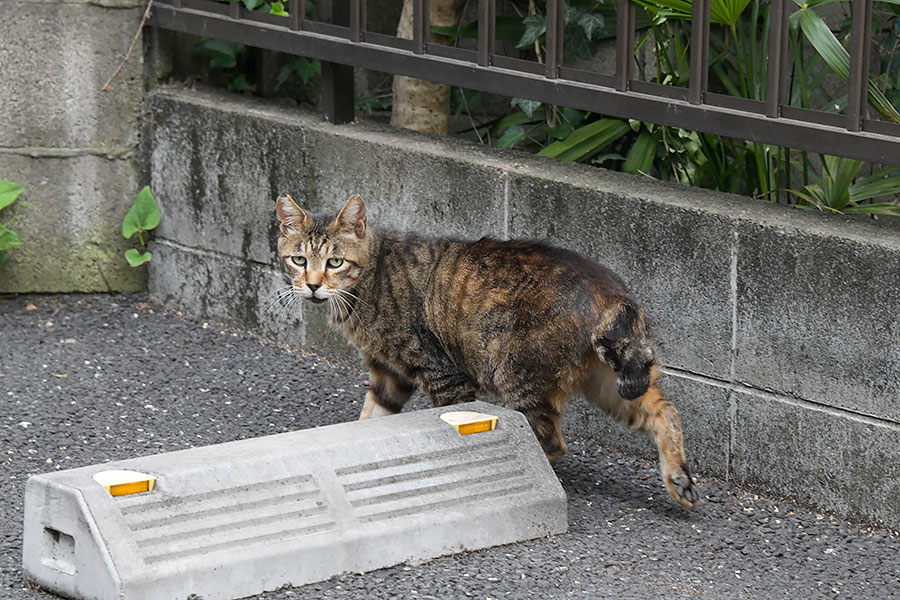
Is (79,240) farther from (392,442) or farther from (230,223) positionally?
(392,442)

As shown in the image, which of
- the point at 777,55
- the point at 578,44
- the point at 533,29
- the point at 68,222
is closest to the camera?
the point at 777,55

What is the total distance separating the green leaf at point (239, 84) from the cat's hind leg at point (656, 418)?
309 centimetres

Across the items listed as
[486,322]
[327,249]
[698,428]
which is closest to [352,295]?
[327,249]

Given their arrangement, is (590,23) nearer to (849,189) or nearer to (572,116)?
(572,116)

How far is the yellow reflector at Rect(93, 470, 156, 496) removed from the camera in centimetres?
385

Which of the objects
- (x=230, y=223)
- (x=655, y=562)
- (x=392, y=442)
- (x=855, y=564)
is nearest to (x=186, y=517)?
(x=392, y=442)

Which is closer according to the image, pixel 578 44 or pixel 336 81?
pixel 578 44

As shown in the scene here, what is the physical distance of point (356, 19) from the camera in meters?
6.03

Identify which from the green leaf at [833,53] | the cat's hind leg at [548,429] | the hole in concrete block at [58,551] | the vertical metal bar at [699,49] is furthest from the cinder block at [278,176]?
the hole in concrete block at [58,551]

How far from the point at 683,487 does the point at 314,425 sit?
171cm

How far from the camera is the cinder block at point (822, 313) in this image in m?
4.44

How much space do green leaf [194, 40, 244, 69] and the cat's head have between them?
200 cm

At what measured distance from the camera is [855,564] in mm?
4344

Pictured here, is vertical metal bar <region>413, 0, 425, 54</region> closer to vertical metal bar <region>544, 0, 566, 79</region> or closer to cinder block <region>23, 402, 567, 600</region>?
vertical metal bar <region>544, 0, 566, 79</region>
